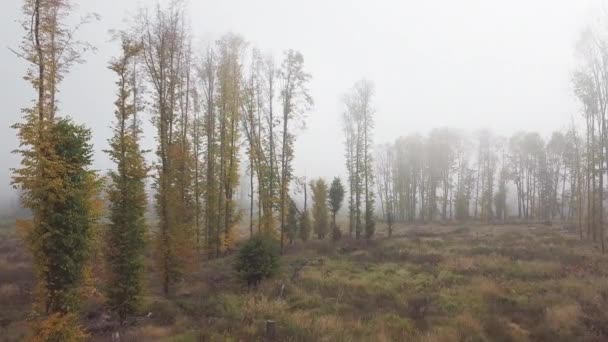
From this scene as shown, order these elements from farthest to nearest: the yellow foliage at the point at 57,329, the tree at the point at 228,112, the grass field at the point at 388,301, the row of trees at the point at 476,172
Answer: the row of trees at the point at 476,172 < the tree at the point at 228,112 < the grass field at the point at 388,301 < the yellow foliage at the point at 57,329

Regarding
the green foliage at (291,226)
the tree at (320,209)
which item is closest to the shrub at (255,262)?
the green foliage at (291,226)

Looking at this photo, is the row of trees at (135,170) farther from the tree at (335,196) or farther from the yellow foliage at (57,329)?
the tree at (335,196)

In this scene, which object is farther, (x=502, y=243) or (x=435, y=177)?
(x=435, y=177)

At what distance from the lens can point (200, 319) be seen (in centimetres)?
1341

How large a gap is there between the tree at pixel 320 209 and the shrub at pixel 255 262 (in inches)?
808

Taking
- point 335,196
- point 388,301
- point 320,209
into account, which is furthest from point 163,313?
point 320,209

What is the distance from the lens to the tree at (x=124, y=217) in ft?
47.2

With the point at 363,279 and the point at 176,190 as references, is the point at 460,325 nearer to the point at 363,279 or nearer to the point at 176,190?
the point at 363,279

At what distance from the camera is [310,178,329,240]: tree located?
3909cm

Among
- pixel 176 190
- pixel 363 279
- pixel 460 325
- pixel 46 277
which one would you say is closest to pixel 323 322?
pixel 460 325

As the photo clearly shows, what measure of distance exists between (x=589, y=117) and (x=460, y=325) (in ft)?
73.4

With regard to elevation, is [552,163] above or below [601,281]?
above

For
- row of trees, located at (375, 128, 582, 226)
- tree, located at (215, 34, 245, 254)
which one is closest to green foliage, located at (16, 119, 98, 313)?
tree, located at (215, 34, 245, 254)

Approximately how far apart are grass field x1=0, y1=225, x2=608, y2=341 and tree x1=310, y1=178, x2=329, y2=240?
14490 millimetres
